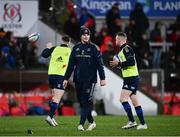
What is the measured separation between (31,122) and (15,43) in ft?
26.0

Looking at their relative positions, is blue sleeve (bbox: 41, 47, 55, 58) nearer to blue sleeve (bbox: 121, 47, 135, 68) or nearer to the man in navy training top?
the man in navy training top

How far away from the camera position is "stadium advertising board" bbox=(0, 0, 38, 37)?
28438 millimetres

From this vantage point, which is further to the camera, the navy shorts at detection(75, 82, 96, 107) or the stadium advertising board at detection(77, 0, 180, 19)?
the stadium advertising board at detection(77, 0, 180, 19)

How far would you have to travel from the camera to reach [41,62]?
101 ft

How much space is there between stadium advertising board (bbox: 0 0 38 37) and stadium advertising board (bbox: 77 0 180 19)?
5425mm

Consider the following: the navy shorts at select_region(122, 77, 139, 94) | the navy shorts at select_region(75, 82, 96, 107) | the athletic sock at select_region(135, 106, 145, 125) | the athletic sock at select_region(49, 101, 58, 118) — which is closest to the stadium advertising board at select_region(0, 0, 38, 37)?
the athletic sock at select_region(49, 101, 58, 118)

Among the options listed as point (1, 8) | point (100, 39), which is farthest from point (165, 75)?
point (1, 8)

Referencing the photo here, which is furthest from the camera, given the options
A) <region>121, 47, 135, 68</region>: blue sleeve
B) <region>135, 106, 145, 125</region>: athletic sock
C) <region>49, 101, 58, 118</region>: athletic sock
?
<region>49, 101, 58, 118</region>: athletic sock

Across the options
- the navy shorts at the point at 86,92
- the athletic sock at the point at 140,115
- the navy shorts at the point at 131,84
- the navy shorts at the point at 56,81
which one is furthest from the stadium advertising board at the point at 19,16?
the navy shorts at the point at 86,92

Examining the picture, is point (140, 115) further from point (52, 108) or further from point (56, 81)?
point (56, 81)

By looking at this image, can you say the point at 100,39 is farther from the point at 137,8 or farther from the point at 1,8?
the point at 1,8

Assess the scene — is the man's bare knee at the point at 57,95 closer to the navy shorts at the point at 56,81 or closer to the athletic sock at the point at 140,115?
the navy shorts at the point at 56,81

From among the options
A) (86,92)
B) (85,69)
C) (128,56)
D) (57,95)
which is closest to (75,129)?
(86,92)

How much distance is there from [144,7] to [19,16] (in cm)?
792
